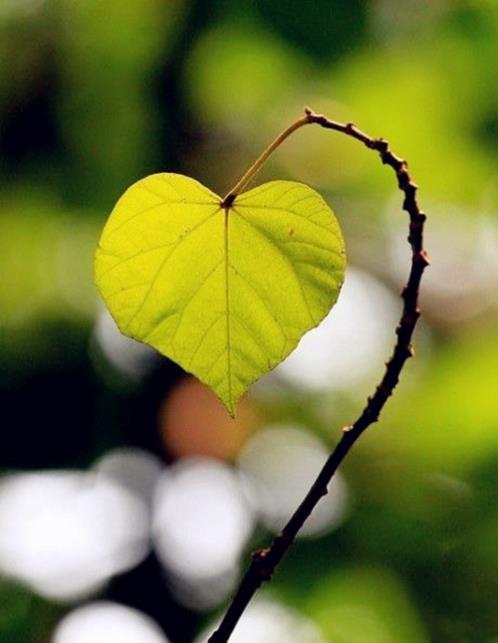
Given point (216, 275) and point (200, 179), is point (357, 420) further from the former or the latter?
point (200, 179)

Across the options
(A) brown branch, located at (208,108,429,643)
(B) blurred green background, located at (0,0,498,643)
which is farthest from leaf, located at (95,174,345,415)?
(B) blurred green background, located at (0,0,498,643)

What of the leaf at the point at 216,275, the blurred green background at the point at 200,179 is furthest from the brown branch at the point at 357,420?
the blurred green background at the point at 200,179

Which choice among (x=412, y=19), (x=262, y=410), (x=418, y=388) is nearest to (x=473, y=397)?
(x=418, y=388)

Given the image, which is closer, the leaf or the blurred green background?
the leaf

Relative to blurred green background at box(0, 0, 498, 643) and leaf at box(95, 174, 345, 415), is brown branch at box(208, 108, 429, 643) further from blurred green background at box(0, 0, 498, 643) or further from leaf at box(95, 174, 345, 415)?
blurred green background at box(0, 0, 498, 643)

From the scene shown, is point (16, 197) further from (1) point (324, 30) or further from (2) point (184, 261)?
(2) point (184, 261)

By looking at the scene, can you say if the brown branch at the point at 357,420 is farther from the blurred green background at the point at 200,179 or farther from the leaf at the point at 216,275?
the blurred green background at the point at 200,179
